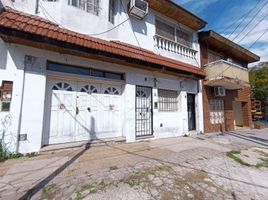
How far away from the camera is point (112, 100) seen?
7035 millimetres

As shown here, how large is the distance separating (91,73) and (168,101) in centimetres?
479

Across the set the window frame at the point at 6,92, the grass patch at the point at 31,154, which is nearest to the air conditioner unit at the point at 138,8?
the window frame at the point at 6,92

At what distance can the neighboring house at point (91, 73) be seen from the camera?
4734 mm

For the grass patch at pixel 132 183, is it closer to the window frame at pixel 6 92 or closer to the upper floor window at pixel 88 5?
the window frame at pixel 6 92

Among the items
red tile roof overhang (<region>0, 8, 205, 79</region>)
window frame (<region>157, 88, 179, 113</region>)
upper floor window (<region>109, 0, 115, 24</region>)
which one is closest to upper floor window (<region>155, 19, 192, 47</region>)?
upper floor window (<region>109, 0, 115, 24</region>)

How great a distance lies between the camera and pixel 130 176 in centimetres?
351

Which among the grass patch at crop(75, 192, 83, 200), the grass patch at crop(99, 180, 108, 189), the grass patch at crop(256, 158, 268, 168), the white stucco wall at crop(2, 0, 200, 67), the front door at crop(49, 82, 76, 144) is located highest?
the white stucco wall at crop(2, 0, 200, 67)

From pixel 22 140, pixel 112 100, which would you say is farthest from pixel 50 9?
pixel 22 140

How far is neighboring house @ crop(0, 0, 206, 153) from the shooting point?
4.73 metres

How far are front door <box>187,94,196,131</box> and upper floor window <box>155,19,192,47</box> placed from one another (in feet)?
11.9

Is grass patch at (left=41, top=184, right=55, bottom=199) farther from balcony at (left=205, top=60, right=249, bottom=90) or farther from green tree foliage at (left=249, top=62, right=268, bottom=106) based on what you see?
green tree foliage at (left=249, top=62, right=268, bottom=106)

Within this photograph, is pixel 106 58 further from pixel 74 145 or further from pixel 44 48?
pixel 74 145

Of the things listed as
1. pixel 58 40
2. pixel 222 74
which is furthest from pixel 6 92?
pixel 222 74

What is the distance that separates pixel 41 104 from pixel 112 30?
4381mm
